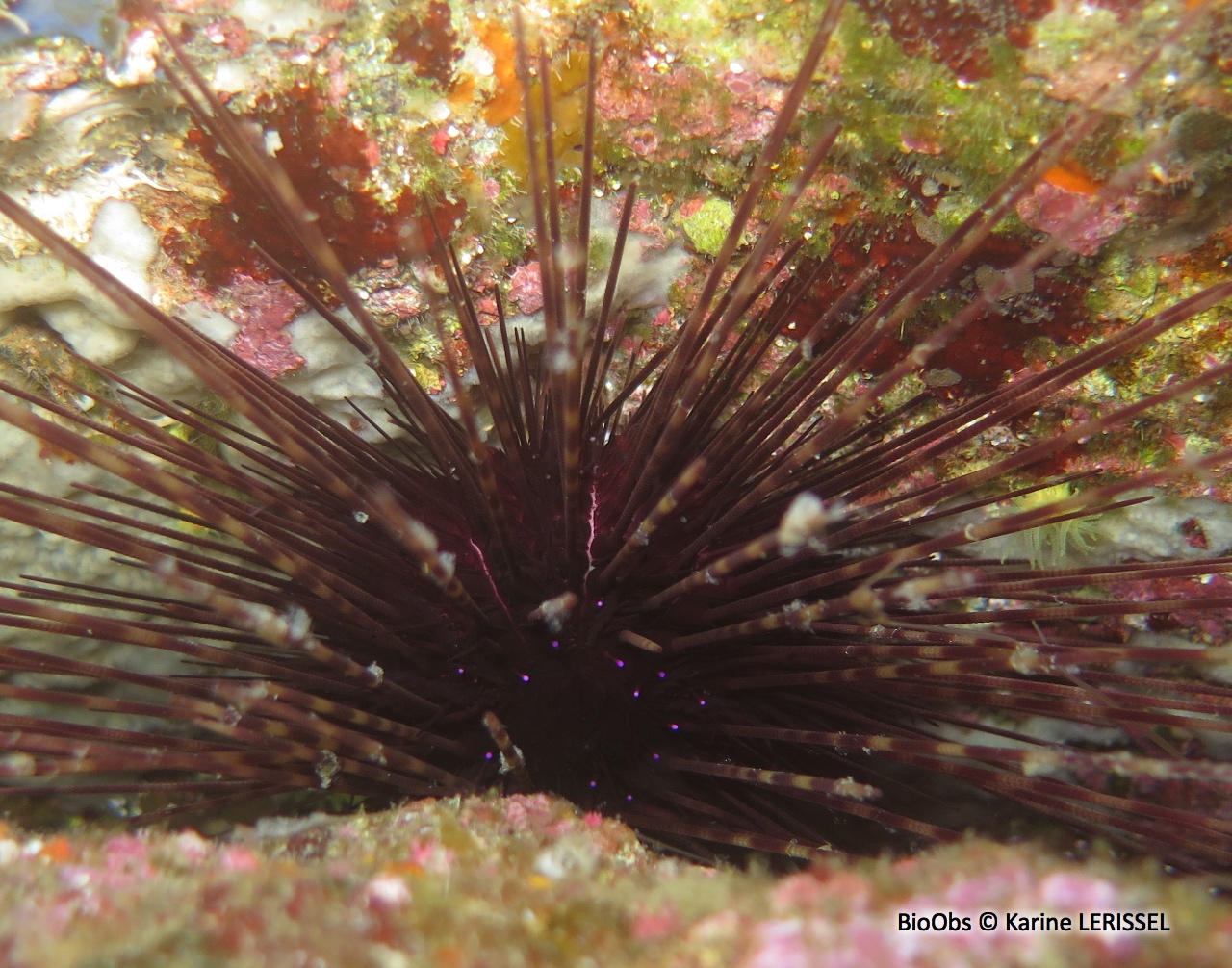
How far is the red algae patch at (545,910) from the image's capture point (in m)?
0.83

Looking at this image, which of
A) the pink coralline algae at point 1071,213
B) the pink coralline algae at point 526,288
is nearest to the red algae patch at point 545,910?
the pink coralline algae at point 1071,213

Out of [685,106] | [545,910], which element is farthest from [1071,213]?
[545,910]

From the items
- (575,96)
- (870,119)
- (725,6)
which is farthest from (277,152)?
(870,119)

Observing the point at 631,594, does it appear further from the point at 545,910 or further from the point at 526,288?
the point at 526,288

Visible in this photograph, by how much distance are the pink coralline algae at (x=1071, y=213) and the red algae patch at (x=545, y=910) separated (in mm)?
1857

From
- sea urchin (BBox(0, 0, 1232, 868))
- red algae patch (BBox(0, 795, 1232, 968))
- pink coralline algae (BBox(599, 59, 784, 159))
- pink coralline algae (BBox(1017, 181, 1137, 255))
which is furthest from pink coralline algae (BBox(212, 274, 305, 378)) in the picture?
pink coralline algae (BBox(1017, 181, 1137, 255))

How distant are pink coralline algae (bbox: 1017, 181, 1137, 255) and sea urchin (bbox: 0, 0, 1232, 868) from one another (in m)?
0.08

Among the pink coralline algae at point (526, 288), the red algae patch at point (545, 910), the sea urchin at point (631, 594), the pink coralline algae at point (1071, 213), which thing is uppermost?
the pink coralline algae at point (1071, 213)

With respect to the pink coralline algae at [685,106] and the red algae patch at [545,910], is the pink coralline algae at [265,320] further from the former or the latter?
the red algae patch at [545,910]

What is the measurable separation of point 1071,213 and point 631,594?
1.72 m

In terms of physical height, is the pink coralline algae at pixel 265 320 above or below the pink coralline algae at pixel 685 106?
below

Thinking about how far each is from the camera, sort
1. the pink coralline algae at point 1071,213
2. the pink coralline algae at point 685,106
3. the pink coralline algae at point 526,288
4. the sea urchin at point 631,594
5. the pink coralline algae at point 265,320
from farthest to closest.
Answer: the pink coralline algae at point 526,288
the pink coralline algae at point 265,320
the pink coralline algae at point 685,106
the pink coralline algae at point 1071,213
the sea urchin at point 631,594

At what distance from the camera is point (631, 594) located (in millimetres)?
2129

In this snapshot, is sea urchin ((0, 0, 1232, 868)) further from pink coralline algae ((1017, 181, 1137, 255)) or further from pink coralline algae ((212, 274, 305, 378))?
pink coralline algae ((212, 274, 305, 378))
